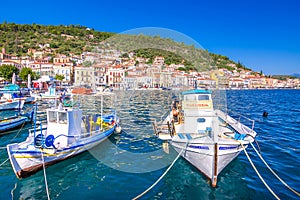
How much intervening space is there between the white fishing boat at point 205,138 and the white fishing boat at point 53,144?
152 inches

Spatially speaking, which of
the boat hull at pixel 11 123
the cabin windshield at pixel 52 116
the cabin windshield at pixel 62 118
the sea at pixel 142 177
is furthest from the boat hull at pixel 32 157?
the boat hull at pixel 11 123

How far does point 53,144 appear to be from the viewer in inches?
370

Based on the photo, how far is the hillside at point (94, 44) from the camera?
309 inches

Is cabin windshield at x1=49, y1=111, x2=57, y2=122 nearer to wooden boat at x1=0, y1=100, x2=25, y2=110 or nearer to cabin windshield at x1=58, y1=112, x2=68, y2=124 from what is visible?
cabin windshield at x1=58, y1=112, x2=68, y2=124

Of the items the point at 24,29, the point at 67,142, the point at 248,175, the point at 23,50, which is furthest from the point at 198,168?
the point at 24,29

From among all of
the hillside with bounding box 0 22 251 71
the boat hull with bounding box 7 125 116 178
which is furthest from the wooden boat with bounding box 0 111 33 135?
the boat hull with bounding box 7 125 116 178

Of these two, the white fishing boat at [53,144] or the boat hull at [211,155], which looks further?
the white fishing boat at [53,144]

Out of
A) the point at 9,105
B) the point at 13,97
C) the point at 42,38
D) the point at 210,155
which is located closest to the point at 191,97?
the point at 210,155

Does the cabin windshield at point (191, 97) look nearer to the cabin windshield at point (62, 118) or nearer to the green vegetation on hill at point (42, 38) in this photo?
the cabin windshield at point (62, 118)

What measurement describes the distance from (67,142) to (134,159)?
10.4 feet

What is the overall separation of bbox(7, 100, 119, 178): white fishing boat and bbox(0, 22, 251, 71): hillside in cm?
330

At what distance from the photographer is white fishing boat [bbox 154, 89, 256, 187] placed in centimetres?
760

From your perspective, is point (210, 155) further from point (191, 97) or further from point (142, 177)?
point (191, 97)

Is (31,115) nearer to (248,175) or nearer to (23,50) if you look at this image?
(248,175)
